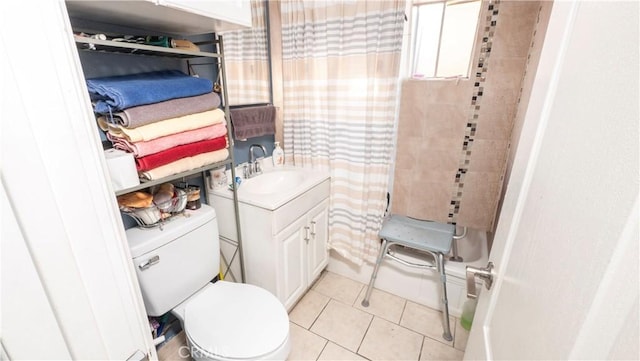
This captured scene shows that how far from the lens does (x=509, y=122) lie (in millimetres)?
1514

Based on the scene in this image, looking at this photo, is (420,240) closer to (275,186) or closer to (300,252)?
(300,252)

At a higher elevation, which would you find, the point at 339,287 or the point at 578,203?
the point at 578,203

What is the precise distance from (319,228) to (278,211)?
522mm

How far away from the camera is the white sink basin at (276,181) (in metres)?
1.79

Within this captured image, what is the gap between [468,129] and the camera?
1.61m

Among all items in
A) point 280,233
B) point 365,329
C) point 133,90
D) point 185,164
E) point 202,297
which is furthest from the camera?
point 365,329

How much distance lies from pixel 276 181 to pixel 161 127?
93 cm

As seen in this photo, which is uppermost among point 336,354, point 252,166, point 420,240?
point 252,166

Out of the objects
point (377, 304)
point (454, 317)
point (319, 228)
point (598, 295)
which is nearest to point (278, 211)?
point (319, 228)

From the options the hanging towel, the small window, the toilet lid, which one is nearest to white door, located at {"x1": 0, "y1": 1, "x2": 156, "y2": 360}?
the toilet lid

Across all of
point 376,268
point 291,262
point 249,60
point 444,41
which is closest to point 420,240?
point 376,268

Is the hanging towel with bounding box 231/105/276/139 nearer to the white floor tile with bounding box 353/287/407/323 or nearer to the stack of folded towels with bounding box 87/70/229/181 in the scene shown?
the stack of folded towels with bounding box 87/70/229/181

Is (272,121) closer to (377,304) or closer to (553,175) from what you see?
(377,304)

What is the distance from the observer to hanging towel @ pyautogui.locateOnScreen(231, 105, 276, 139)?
1630 mm
